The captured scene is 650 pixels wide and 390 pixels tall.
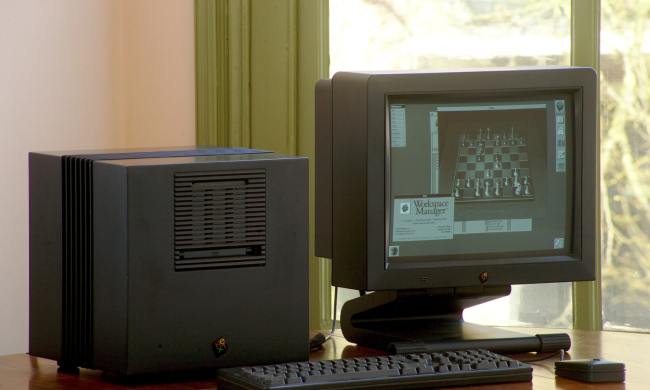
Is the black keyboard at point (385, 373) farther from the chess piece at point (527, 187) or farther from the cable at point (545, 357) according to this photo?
the chess piece at point (527, 187)

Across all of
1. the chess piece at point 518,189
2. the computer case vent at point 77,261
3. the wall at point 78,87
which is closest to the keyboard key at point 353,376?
the computer case vent at point 77,261

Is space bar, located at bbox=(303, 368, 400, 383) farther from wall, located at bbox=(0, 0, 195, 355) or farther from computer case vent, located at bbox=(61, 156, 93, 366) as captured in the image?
wall, located at bbox=(0, 0, 195, 355)

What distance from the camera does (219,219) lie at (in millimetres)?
1584

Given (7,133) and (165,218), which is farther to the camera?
(7,133)

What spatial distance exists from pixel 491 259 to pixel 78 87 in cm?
165

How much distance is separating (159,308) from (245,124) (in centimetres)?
166

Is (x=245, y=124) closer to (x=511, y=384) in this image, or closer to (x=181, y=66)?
(x=181, y=66)

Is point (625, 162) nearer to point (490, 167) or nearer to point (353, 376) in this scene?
point (490, 167)

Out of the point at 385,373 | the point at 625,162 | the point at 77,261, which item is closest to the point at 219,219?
the point at 77,261

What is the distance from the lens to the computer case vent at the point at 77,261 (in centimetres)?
158

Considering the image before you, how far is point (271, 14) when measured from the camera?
3.12 metres

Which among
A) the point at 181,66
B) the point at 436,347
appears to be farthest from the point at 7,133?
the point at 436,347

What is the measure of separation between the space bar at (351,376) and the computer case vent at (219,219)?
21 centimetres

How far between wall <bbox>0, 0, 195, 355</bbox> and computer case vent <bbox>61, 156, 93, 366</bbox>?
137 cm
